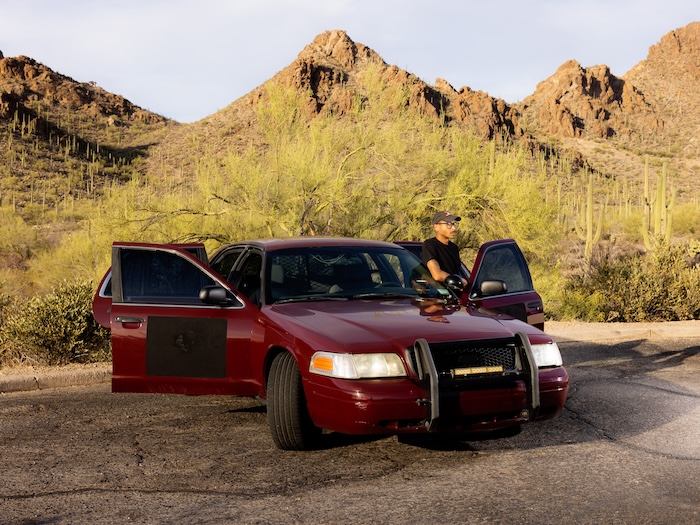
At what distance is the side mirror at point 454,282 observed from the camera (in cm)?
744

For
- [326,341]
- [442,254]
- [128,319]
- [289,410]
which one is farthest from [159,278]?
[442,254]

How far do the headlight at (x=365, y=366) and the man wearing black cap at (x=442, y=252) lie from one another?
7.75ft

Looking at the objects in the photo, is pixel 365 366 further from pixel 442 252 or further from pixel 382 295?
pixel 442 252

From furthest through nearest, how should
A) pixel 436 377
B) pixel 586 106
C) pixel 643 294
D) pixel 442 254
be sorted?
1. pixel 586 106
2. pixel 643 294
3. pixel 442 254
4. pixel 436 377

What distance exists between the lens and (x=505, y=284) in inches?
286

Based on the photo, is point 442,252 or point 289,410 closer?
point 289,410

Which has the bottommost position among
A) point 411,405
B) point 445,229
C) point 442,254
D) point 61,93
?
point 411,405

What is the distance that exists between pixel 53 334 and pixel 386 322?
6.19 m

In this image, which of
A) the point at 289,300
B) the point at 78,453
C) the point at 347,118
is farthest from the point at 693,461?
the point at 347,118

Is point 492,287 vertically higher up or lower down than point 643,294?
higher up

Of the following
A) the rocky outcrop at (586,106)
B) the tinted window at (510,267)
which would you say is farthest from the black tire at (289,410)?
the rocky outcrop at (586,106)

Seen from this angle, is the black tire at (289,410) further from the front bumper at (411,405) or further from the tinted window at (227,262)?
the tinted window at (227,262)

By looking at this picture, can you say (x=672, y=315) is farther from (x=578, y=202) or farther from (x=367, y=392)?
(x=578, y=202)

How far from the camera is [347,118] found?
22906mm
